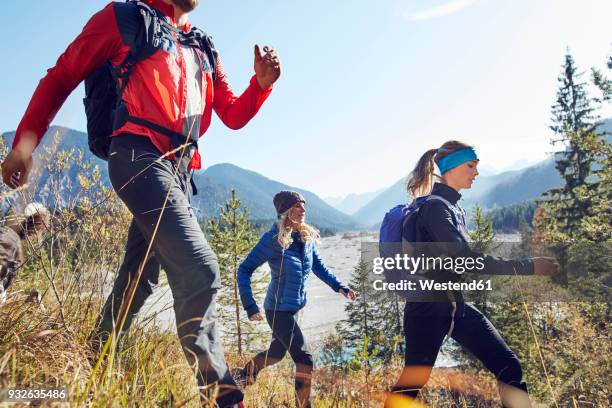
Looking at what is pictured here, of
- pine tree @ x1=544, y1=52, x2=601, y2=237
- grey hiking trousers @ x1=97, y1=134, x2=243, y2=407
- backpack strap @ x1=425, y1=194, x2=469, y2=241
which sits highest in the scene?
pine tree @ x1=544, y1=52, x2=601, y2=237

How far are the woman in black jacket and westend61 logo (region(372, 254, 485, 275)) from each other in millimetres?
34

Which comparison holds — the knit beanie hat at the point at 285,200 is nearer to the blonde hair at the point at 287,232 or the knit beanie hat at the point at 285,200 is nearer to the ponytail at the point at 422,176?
the blonde hair at the point at 287,232

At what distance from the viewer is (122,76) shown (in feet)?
6.14

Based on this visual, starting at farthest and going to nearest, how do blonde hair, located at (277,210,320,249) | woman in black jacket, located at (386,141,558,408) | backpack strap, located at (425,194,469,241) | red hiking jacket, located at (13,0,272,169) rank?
blonde hair, located at (277,210,320,249), backpack strap, located at (425,194,469,241), woman in black jacket, located at (386,141,558,408), red hiking jacket, located at (13,0,272,169)

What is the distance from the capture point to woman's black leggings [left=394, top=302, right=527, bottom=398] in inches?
101

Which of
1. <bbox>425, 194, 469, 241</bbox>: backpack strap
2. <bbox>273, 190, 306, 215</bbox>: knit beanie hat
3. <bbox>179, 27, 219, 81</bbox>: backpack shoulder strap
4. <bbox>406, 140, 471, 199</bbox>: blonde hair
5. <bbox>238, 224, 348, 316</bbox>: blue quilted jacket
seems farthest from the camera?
<bbox>273, 190, 306, 215</bbox>: knit beanie hat

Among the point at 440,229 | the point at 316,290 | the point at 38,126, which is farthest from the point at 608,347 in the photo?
the point at 316,290

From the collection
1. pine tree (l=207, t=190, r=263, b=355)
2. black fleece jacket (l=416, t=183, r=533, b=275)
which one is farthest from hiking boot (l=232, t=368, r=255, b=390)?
pine tree (l=207, t=190, r=263, b=355)

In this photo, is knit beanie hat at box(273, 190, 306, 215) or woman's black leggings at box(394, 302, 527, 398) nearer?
woman's black leggings at box(394, 302, 527, 398)

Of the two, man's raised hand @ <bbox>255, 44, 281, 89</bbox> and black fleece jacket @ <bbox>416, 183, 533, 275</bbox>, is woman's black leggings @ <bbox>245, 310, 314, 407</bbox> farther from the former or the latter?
man's raised hand @ <bbox>255, 44, 281, 89</bbox>

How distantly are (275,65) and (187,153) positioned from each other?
0.70m

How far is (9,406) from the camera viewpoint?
3.81ft

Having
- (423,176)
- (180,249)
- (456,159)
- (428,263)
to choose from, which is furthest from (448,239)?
(180,249)

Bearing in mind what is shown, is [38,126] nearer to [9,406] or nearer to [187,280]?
[187,280]
